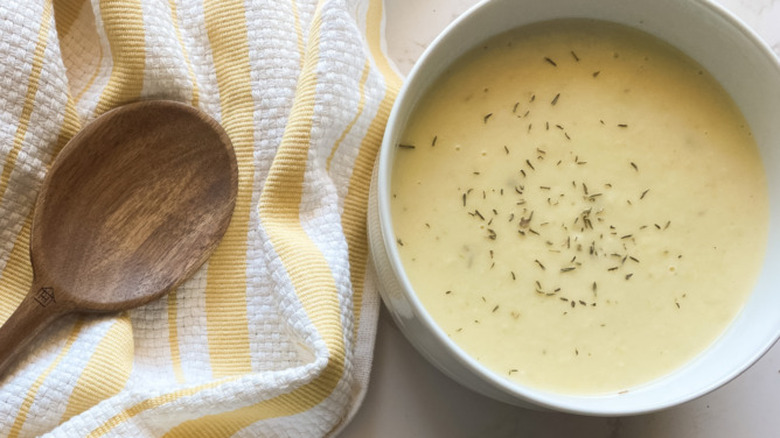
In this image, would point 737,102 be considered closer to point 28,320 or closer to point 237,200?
point 237,200

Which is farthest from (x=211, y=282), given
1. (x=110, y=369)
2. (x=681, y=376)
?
A: (x=681, y=376)

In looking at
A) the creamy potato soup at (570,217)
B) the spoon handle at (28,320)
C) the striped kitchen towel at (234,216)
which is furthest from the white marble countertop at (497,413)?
the spoon handle at (28,320)

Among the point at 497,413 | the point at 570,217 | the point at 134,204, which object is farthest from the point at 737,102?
the point at 134,204

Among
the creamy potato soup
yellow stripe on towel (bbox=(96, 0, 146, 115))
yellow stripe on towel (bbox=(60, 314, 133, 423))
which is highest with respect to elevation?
the creamy potato soup

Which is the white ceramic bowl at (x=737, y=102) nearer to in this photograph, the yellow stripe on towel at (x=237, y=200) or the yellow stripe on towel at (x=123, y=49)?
the yellow stripe on towel at (x=237, y=200)

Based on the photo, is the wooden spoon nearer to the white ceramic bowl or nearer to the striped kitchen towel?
the striped kitchen towel

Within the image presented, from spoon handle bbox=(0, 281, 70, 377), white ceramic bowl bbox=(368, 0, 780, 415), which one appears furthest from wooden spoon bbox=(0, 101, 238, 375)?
white ceramic bowl bbox=(368, 0, 780, 415)
